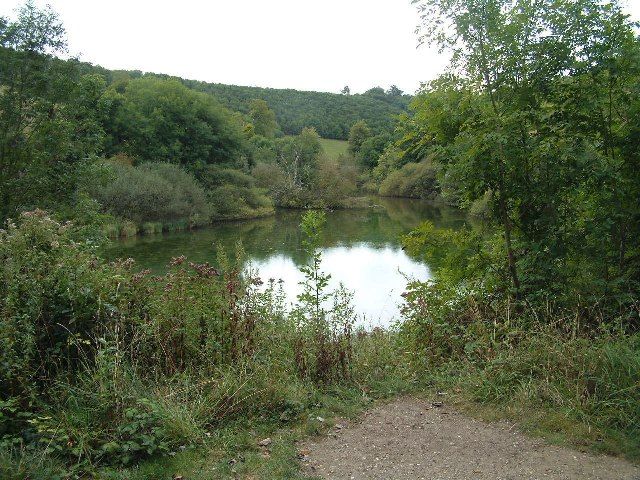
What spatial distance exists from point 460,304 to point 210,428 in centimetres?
325

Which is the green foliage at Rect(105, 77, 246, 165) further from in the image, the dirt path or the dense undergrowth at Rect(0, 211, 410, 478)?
the dirt path

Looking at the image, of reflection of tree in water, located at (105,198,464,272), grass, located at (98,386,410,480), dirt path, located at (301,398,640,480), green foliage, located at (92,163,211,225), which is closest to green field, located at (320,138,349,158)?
reflection of tree in water, located at (105,198,464,272)

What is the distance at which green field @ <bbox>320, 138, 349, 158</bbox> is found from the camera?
80562 mm

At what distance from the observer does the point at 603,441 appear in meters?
3.62

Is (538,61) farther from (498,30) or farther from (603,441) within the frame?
(603,441)

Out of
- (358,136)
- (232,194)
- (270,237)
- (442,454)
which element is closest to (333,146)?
(358,136)

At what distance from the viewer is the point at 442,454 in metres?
3.60

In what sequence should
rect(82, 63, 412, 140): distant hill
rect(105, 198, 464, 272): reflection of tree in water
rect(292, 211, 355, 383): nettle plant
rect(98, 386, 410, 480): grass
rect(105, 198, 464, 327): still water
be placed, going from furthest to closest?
rect(82, 63, 412, 140): distant hill
rect(105, 198, 464, 272): reflection of tree in water
rect(105, 198, 464, 327): still water
rect(292, 211, 355, 383): nettle plant
rect(98, 386, 410, 480): grass

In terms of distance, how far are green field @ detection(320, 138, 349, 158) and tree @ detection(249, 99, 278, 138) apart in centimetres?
869

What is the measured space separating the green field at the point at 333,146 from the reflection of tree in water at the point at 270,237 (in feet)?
121

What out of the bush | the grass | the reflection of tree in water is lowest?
the reflection of tree in water

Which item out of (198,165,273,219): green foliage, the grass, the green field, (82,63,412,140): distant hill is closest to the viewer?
the grass

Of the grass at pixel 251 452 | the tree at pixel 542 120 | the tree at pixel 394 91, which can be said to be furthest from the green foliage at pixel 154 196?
the tree at pixel 394 91

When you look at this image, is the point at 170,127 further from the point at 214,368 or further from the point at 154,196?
the point at 214,368
